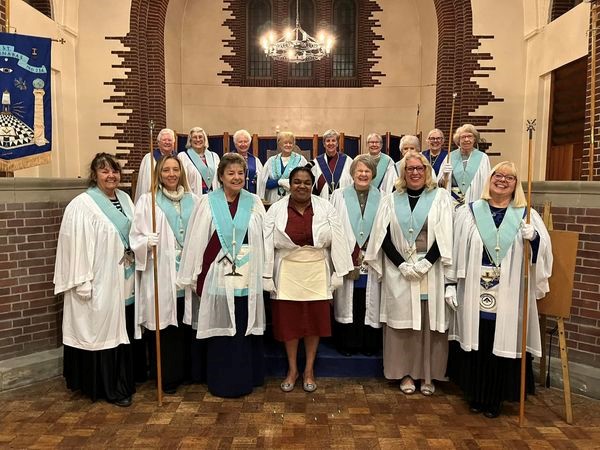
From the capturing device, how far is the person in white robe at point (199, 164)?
5.92 metres

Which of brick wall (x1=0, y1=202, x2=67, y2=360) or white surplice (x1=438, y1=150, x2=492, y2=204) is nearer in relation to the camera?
brick wall (x1=0, y1=202, x2=67, y2=360)

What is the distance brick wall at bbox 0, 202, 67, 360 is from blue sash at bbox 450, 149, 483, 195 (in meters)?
4.34

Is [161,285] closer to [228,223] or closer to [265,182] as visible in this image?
[228,223]

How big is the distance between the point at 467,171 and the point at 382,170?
1.00 metres

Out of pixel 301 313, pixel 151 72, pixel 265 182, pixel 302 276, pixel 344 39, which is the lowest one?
pixel 301 313

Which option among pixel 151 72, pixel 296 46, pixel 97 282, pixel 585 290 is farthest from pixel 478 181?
pixel 151 72

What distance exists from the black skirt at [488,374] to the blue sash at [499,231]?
0.53 m

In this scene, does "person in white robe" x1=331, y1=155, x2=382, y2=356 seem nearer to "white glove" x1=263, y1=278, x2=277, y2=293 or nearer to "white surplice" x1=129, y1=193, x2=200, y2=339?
"white glove" x1=263, y1=278, x2=277, y2=293

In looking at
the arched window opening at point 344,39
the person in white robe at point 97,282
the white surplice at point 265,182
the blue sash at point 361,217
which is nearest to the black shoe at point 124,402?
the person in white robe at point 97,282

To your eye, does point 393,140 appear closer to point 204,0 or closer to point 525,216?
point 204,0

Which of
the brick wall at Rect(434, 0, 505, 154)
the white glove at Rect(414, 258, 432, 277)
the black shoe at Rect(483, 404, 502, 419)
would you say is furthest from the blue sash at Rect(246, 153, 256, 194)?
the brick wall at Rect(434, 0, 505, 154)

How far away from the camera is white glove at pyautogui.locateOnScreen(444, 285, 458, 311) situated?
144 inches

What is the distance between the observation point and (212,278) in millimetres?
3701

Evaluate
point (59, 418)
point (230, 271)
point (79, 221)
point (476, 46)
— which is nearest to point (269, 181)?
point (230, 271)
